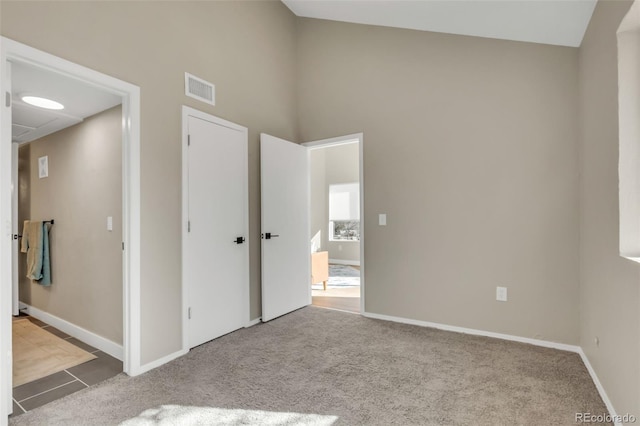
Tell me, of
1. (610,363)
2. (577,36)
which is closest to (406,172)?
(577,36)

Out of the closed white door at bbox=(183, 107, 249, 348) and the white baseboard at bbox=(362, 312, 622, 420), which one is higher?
the closed white door at bbox=(183, 107, 249, 348)

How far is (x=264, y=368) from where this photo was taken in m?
2.49

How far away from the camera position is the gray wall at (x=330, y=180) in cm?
821

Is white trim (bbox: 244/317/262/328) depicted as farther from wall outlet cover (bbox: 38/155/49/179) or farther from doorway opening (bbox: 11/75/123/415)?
wall outlet cover (bbox: 38/155/49/179)

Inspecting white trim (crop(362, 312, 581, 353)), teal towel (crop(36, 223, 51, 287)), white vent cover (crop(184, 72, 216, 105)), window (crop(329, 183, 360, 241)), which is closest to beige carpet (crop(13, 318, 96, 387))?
teal towel (crop(36, 223, 51, 287))

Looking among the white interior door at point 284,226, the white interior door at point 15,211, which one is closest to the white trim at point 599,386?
the white interior door at point 284,226

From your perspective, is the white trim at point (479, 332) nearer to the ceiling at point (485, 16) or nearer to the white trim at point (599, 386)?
the white trim at point (599, 386)

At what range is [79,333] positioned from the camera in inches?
123

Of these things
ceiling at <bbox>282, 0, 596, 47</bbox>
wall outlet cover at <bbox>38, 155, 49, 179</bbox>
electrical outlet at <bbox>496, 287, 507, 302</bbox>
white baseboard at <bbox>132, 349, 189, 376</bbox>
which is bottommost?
white baseboard at <bbox>132, 349, 189, 376</bbox>

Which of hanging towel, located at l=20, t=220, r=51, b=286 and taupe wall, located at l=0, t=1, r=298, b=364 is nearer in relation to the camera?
taupe wall, located at l=0, t=1, r=298, b=364

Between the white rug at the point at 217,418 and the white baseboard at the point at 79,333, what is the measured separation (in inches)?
40.6

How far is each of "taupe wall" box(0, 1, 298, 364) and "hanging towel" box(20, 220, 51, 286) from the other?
1.78 metres

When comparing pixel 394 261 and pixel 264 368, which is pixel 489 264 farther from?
pixel 264 368

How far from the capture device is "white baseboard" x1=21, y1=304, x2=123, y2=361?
276 centimetres
